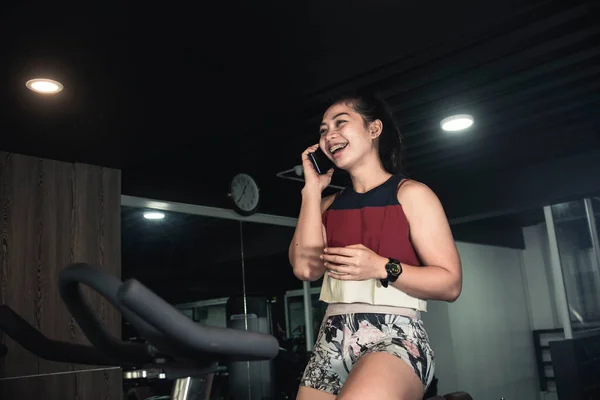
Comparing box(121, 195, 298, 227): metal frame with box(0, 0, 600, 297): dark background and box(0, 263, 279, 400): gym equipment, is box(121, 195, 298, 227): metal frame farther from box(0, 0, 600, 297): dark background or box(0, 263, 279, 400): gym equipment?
box(0, 263, 279, 400): gym equipment

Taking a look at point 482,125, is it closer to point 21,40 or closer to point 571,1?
point 571,1

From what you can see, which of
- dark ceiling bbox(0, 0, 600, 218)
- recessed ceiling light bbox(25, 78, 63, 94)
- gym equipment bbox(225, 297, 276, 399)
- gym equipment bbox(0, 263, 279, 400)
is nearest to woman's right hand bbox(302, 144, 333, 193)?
gym equipment bbox(0, 263, 279, 400)

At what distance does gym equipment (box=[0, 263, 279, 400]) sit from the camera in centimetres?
56

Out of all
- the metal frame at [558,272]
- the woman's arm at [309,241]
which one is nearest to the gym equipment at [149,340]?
the woman's arm at [309,241]

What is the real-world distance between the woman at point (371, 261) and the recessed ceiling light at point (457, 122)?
8.01 feet

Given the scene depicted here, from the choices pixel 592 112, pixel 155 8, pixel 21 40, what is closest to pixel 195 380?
pixel 155 8

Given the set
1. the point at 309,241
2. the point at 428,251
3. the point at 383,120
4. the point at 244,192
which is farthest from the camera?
the point at 244,192

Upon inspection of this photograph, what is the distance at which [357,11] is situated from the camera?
241cm

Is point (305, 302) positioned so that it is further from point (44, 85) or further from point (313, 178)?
point (313, 178)

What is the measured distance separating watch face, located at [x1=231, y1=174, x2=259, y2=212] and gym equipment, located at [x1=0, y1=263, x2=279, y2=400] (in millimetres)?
4128

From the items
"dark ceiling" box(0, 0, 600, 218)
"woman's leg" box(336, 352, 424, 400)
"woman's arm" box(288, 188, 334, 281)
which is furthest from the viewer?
"dark ceiling" box(0, 0, 600, 218)

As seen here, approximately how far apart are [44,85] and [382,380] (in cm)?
246

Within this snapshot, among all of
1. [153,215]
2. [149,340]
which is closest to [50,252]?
[153,215]

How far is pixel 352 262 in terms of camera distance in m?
1.19
